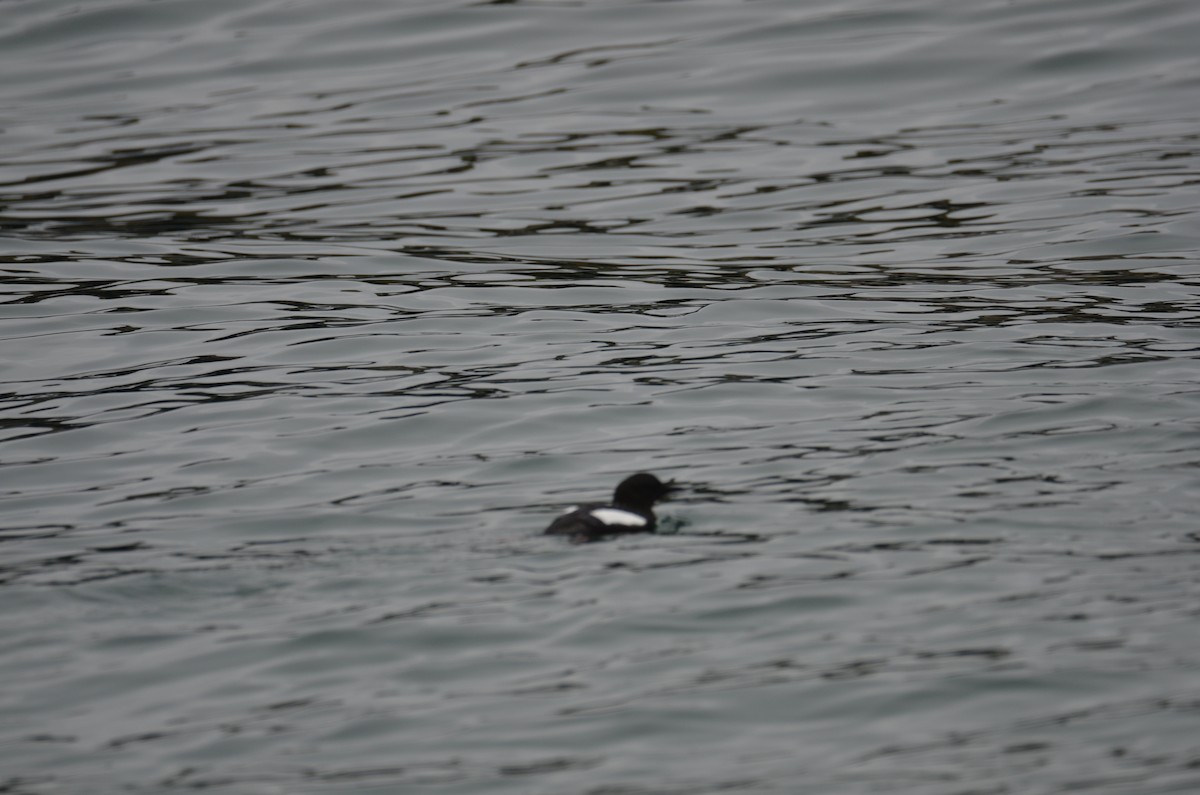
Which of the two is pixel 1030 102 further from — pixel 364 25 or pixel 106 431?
pixel 106 431

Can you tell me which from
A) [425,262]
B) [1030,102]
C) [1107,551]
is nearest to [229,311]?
[425,262]

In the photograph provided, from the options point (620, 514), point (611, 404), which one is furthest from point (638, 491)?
point (611, 404)

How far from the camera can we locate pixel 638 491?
8023 millimetres

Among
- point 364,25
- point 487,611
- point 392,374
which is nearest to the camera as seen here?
point 487,611

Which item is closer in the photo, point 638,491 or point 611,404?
point 638,491

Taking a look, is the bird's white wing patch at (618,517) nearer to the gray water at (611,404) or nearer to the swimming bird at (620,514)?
the swimming bird at (620,514)

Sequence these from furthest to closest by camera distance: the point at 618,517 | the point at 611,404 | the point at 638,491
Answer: the point at 611,404 → the point at 638,491 → the point at 618,517

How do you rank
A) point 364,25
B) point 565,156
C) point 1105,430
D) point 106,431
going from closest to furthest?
point 1105,430 → point 106,431 → point 565,156 → point 364,25

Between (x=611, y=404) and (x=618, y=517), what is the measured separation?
247cm

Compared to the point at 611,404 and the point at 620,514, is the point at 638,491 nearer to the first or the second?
the point at 620,514

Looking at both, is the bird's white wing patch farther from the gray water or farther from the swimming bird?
the gray water

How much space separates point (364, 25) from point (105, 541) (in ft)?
49.2

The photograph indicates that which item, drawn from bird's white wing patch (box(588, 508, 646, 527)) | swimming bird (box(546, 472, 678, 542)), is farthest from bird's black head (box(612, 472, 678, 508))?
bird's white wing patch (box(588, 508, 646, 527))

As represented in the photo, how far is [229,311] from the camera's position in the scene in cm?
1273
